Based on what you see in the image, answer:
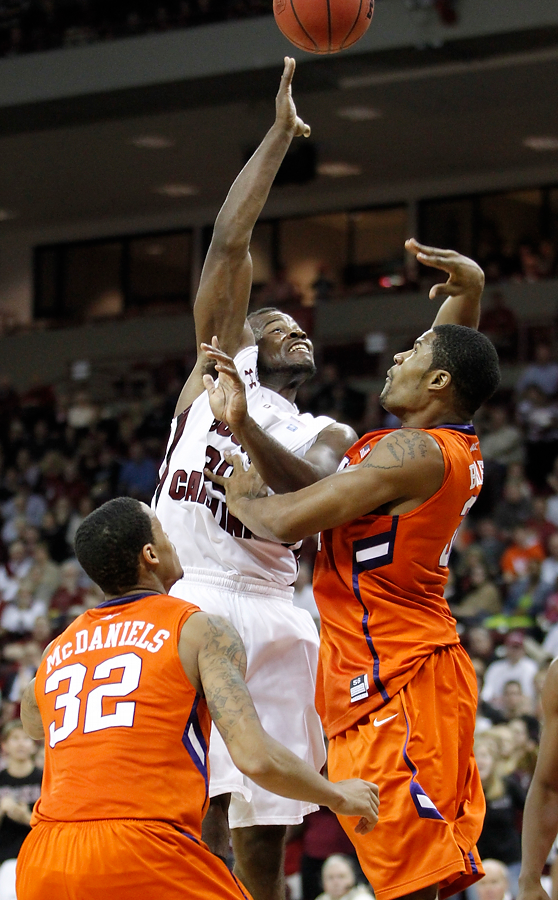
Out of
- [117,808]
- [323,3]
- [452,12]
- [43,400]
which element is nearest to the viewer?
[117,808]

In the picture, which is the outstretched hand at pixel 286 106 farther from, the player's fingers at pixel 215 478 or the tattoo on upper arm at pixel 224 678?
the tattoo on upper arm at pixel 224 678

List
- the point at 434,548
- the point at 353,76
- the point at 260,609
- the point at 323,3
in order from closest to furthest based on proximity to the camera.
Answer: the point at 434,548, the point at 260,609, the point at 323,3, the point at 353,76

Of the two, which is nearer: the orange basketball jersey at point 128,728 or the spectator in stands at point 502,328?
the orange basketball jersey at point 128,728

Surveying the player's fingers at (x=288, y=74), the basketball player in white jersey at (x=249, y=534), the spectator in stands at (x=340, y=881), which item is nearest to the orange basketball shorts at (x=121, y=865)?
the basketball player in white jersey at (x=249, y=534)

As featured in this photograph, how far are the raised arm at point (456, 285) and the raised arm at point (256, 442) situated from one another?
87 centimetres

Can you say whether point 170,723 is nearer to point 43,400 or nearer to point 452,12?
point 452,12

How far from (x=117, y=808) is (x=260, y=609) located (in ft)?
4.59

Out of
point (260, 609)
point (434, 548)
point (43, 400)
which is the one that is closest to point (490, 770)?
point (260, 609)

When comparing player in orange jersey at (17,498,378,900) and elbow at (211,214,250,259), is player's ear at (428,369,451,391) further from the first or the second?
player in orange jersey at (17,498,378,900)

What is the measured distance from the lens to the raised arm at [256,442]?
13.2 ft

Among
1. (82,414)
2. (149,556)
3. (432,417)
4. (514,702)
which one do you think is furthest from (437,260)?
(82,414)

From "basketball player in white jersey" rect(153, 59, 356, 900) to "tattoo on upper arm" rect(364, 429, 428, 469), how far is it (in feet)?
1.45

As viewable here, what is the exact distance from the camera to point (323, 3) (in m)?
5.47

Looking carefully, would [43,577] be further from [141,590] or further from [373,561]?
[141,590]
